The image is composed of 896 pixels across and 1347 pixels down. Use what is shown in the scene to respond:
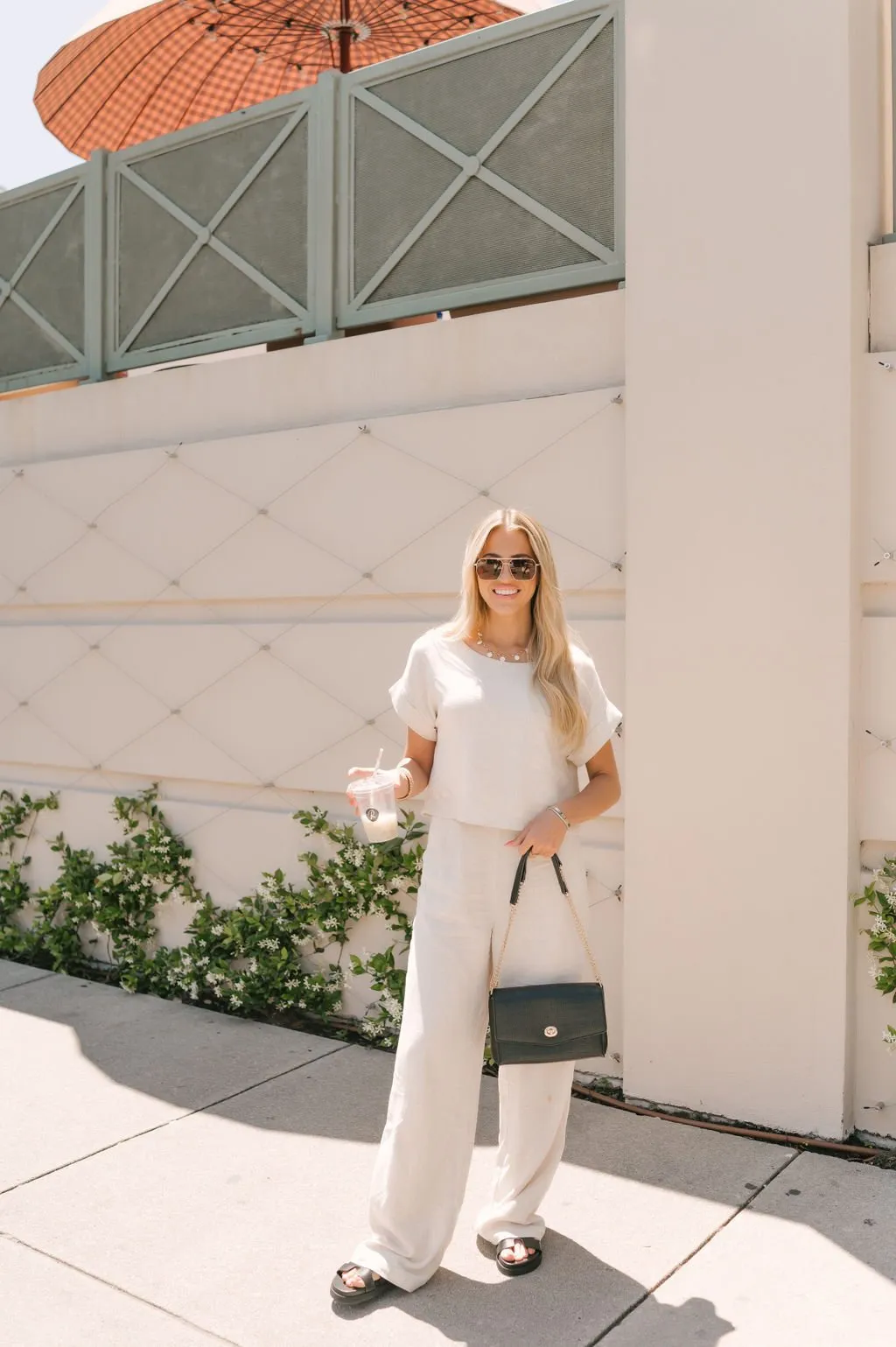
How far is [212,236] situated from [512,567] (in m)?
3.11

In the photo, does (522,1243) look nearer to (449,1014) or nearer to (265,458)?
(449,1014)

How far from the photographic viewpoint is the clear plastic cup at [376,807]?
108 inches

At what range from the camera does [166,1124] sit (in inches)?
151

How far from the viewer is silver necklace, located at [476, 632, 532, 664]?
9.59 ft

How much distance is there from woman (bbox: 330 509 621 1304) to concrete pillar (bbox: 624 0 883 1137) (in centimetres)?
90

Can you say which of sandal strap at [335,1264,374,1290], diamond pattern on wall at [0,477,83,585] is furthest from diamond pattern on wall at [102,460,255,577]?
sandal strap at [335,1264,374,1290]

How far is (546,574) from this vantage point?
291cm

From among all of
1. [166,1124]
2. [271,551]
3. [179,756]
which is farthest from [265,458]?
[166,1124]

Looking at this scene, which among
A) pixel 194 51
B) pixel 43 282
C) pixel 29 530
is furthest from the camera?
pixel 194 51

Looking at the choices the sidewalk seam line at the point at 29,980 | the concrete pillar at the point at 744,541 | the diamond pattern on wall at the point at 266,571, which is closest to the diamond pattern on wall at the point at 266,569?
the diamond pattern on wall at the point at 266,571

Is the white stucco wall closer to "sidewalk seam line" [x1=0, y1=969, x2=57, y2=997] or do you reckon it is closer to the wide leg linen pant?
"sidewalk seam line" [x1=0, y1=969, x2=57, y2=997]

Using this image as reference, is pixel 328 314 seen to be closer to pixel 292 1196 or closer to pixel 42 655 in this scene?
pixel 42 655

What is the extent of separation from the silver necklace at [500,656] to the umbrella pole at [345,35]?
4620 mm

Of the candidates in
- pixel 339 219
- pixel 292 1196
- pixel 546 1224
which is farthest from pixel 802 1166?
pixel 339 219
